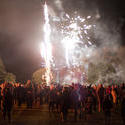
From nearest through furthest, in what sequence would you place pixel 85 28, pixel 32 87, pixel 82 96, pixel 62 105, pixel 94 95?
pixel 62 105 → pixel 82 96 → pixel 94 95 → pixel 32 87 → pixel 85 28

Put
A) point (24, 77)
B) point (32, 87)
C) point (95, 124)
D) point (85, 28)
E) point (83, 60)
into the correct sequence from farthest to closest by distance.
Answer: point (24, 77), point (83, 60), point (85, 28), point (32, 87), point (95, 124)

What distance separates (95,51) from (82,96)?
157 feet

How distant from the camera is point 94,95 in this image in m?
18.1

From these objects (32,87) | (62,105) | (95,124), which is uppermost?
(32,87)

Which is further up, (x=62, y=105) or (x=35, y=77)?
(x=35, y=77)

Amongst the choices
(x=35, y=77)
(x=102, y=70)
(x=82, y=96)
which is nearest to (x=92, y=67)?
(x=102, y=70)

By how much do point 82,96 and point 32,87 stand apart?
792 cm

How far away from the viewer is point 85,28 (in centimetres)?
3769

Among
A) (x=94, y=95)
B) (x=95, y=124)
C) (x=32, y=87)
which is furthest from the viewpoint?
(x=32, y=87)

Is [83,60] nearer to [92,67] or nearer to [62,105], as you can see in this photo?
[92,67]

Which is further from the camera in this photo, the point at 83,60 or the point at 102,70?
the point at 83,60

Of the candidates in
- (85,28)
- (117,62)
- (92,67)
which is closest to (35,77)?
(92,67)

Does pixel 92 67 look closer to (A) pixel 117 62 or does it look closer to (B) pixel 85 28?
(A) pixel 117 62

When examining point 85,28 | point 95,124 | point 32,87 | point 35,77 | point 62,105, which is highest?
point 85,28
